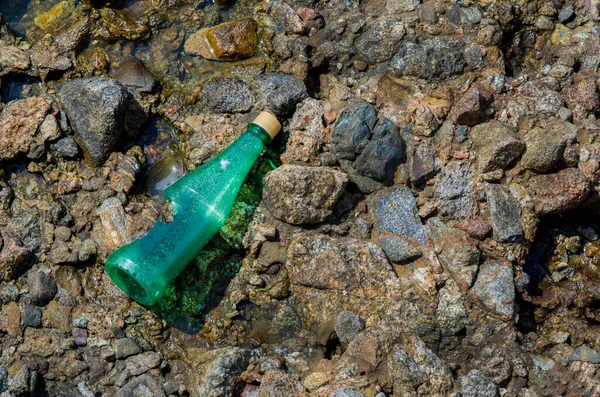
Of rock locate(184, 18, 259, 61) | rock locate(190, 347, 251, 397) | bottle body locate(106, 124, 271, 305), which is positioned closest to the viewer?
rock locate(190, 347, 251, 397)

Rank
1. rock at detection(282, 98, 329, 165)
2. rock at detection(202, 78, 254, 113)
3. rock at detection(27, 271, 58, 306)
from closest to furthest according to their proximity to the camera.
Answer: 1. rock at detection(27, 271, 58, 306)
2. rock at detection(282, 98, 329, 165)
3. rock at detection(202, 78, 254, 113)

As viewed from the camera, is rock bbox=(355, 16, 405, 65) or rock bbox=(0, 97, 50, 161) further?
rock bbox=(355, 16, 405, 65)

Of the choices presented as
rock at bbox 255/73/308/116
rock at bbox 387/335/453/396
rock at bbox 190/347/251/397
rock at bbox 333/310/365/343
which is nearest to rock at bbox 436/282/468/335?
rock at bbox 387/335/453/396

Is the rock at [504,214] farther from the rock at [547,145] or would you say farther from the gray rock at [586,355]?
the gray rock at [586,355]

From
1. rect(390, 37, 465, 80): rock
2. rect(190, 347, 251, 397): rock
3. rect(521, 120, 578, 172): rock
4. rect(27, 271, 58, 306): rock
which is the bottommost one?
rect(190, 347, 251, 397): rock

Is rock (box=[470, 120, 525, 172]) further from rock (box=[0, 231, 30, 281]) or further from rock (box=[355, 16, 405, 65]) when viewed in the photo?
rock (box=[0, 231, 30, 281])

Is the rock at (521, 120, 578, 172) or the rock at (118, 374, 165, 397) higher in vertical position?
the rock at (521, 120, 578, 172)

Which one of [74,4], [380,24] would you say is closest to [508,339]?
[380,24]
